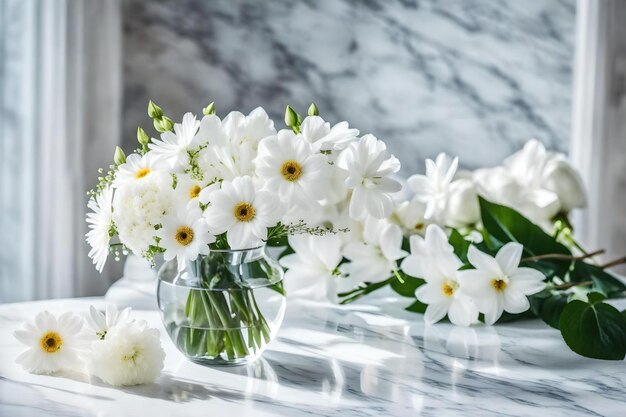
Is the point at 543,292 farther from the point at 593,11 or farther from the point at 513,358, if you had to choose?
the point at 593,11

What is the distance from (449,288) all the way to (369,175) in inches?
10.4

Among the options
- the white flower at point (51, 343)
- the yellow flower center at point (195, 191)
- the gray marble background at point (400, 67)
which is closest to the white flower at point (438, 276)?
the yellow flower center at point (195, 191)

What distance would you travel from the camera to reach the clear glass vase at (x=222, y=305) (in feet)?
3.06

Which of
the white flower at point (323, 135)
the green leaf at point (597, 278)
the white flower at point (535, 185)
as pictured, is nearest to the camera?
the white flower at point (323, 135)

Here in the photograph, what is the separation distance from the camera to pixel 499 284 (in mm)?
1085

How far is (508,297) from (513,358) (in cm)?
9

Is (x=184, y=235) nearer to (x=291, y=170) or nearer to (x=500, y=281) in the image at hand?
(x=291, y=170)

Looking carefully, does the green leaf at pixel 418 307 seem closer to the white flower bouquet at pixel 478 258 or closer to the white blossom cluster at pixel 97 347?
the white flower bouquet at pixel 478 258

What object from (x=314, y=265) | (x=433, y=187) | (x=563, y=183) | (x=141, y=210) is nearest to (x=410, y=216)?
(x=433, y=187)

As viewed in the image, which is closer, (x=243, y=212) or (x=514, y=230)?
(x=243, y=212)

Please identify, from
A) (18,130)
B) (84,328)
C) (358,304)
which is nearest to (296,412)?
(84,328)

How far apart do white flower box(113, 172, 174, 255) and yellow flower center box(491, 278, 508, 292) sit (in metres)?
0.46

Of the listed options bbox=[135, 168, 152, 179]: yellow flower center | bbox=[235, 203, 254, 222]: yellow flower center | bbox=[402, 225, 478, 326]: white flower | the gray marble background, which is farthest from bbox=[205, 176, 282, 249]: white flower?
the gray marble background

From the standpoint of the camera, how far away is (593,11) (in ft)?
8.61
